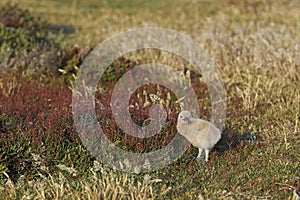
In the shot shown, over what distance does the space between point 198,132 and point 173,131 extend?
0.55 m

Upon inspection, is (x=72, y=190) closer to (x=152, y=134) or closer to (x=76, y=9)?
(x=152, y=134)

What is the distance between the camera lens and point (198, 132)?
5.84 m

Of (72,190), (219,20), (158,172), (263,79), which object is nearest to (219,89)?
(263,79)

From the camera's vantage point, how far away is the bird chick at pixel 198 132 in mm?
5820

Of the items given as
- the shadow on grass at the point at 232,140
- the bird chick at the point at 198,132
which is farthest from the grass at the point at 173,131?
the bird chick at the point at 198,132

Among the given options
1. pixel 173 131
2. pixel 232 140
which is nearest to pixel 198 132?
pixel 173 131

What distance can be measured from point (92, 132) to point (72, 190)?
109 centimetres

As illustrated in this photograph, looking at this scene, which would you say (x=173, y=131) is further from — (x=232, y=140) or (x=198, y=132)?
(x=232, y=140)

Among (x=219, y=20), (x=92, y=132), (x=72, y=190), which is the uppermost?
(x=219, y=20)

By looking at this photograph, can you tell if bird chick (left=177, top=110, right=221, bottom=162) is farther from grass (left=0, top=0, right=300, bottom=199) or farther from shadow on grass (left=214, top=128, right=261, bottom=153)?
shadow on grass (left=214, top=128, right=261, bottom=153)

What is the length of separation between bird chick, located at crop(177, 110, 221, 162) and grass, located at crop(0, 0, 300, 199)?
0.21 meters

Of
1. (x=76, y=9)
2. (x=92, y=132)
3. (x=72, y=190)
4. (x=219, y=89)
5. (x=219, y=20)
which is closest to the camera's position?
(x=72, y=190)

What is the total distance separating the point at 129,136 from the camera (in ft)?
19.7

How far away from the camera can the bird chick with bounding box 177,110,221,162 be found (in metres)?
5.82
